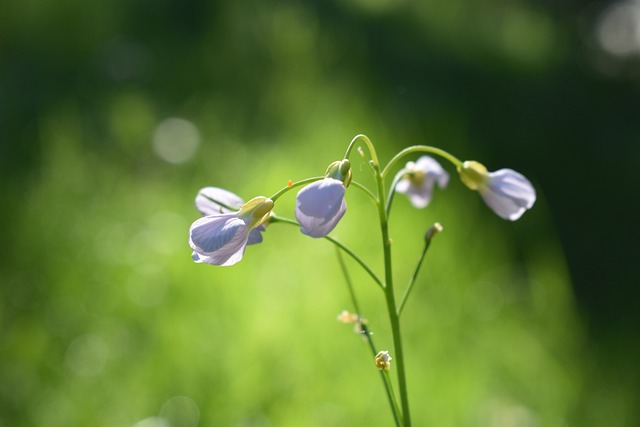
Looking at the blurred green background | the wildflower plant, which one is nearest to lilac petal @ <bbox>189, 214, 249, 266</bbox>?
the wildflower plant

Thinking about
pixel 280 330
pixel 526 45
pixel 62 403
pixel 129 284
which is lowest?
pixel 62 403

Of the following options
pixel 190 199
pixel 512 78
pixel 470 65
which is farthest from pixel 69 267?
pixel 512 78

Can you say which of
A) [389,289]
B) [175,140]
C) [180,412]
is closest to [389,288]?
[389,289]

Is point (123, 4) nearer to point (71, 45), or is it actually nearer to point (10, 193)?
point (71, 45)

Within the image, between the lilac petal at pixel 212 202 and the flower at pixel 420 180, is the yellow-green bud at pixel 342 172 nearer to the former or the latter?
the lilac petal at pixel 212 202

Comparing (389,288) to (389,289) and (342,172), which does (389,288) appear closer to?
(389,289)
